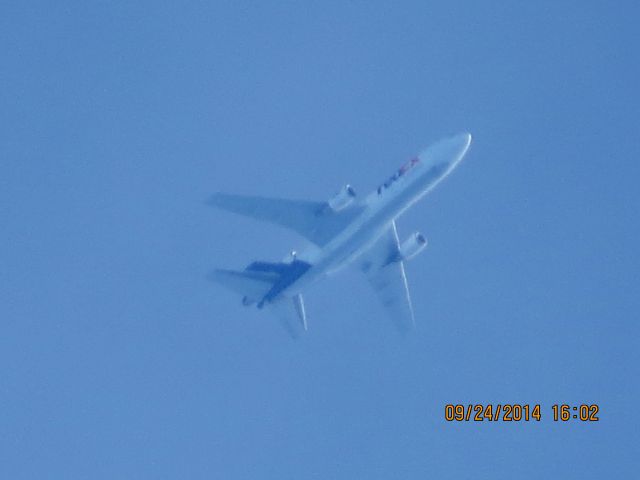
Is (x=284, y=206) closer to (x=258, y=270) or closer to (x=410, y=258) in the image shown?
(x=258, y=270)

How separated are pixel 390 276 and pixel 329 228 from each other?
977cm

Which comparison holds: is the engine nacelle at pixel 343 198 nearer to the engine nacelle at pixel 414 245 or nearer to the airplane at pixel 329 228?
the airplane at pixel 329 228

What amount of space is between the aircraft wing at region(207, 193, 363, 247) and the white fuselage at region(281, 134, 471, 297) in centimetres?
64

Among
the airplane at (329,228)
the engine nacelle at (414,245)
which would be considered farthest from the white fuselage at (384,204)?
the engine nacelle at (414,245)

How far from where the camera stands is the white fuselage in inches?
2221

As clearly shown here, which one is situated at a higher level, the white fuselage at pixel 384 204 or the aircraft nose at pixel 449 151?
the aircraft nose at pixel 449 151

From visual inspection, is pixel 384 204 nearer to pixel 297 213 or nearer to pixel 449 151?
pixel 449 151

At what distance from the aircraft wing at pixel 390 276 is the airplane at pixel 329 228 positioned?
11 cm

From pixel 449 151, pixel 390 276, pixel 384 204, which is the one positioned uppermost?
pixel 449 151

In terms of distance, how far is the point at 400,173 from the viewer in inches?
2281

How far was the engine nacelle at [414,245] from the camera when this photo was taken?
6419 cm

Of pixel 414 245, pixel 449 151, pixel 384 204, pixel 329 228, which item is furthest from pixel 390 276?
pixel 449 151

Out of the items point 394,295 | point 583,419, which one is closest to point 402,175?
point 394,295

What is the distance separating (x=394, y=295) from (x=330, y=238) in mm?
10885
